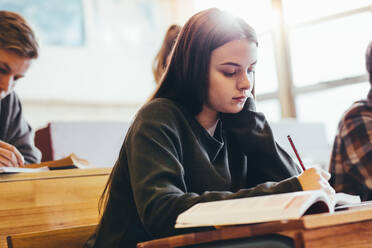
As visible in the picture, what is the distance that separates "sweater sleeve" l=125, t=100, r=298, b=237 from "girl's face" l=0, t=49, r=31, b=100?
80cm

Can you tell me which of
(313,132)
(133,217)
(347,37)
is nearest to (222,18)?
(133,217)

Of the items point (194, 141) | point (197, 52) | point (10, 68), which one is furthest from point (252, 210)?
point (10, 68)

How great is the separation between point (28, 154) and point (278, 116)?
3.94 metres

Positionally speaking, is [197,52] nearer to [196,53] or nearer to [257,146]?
[196,53]

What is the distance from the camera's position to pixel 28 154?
1972 mm

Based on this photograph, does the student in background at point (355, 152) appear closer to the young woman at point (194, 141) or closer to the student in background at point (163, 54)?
the young woman at point (194, 141)

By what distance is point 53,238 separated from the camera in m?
1.23

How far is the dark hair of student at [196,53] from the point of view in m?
1.15

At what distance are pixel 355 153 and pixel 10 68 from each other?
4.39 ft

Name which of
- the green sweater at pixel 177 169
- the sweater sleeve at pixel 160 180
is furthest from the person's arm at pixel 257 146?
the sweater sleeve at pixel 160 180

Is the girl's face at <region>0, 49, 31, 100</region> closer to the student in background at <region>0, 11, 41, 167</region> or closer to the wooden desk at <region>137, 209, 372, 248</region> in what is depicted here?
the student in background at <region>0, 11, 41, 167</region>

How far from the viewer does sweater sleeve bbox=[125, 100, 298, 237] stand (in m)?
0.86

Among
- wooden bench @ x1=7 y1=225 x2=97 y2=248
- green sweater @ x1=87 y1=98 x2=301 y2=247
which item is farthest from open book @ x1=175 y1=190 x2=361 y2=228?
wooden bench @ x1=7 y1=225 x2=97 y2=248

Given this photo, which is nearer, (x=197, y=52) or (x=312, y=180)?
(x=312, y=180)
